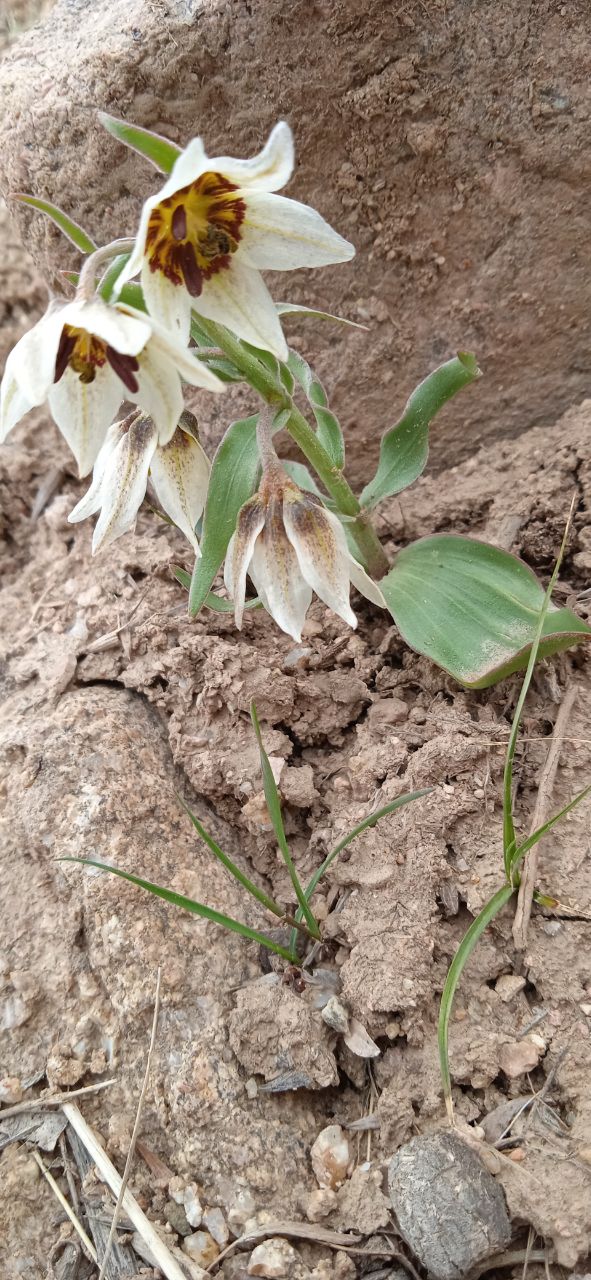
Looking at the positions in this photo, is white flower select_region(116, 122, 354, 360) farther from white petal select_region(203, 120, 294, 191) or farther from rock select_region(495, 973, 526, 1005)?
rock select_region(495, 973, 526, 1005)

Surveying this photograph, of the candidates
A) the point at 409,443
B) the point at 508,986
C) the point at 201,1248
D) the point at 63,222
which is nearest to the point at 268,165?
the point at 63,222

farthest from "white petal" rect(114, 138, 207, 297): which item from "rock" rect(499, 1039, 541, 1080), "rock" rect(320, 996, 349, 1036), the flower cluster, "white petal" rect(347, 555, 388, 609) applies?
"rock" rect(499, 1039, 541, 1080)

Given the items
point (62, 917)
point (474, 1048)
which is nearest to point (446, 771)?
point (474, 1048)

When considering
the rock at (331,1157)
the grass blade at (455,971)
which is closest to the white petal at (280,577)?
the grass blade at (455,971)

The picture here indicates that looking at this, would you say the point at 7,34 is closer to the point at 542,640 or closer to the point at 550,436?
the point at 550,436

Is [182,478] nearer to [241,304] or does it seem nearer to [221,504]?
[221,504]

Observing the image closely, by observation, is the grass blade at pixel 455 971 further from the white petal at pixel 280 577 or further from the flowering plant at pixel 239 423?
the white petal at pixel 280 577
